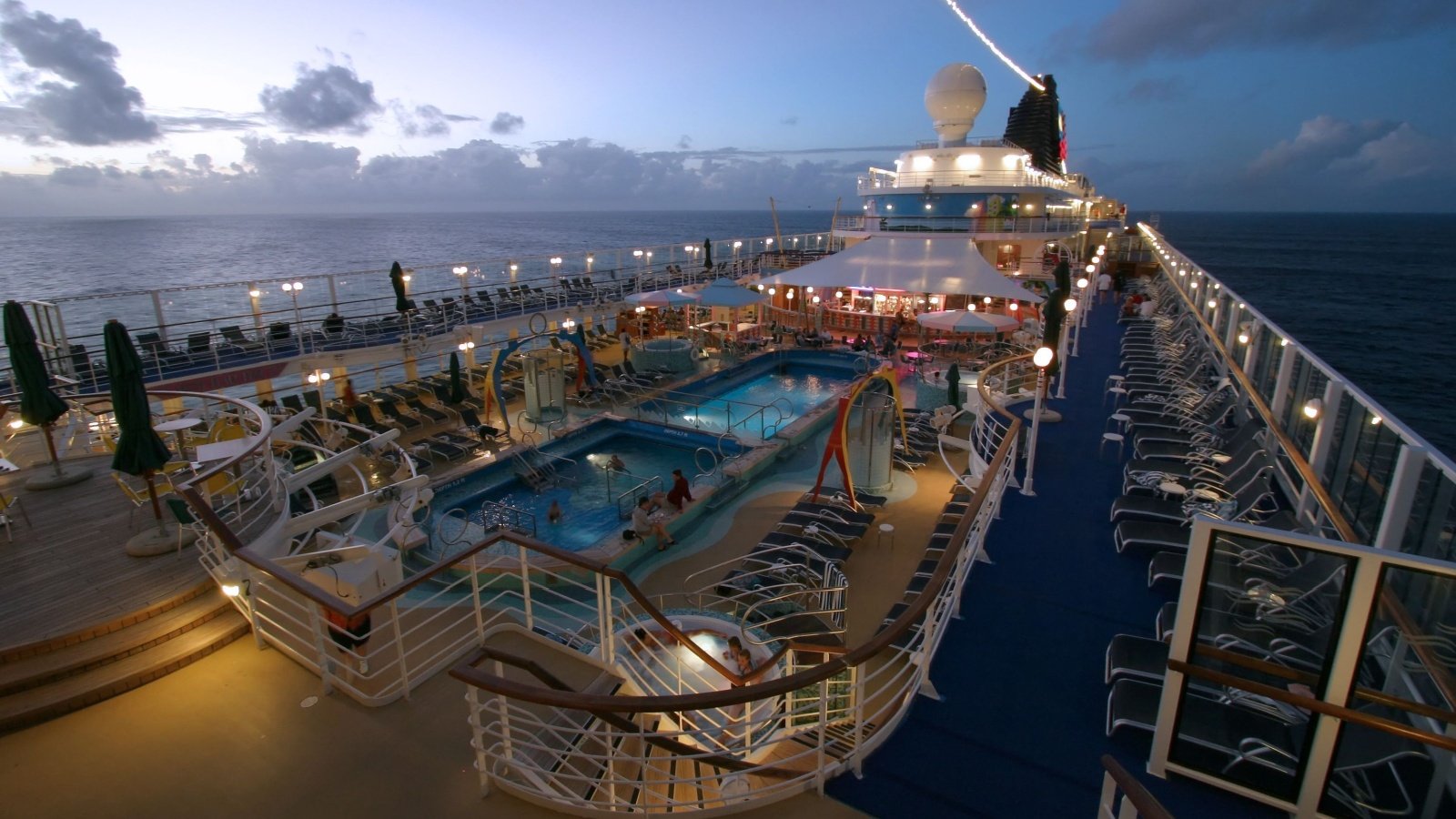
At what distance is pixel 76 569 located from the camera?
5391 mm

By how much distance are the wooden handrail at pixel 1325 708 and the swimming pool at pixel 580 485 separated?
24.4 ft

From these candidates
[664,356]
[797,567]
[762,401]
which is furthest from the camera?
[664,356]

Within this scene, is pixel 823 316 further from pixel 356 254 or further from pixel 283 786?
pixel 356 254

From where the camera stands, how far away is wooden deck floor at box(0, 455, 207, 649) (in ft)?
15.5

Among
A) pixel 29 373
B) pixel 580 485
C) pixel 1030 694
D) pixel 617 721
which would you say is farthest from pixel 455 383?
pixel 1030 694

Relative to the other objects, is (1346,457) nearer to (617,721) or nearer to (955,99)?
(617,721)

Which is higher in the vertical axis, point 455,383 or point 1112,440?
point 1112,440

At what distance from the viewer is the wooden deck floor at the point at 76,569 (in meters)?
4.73

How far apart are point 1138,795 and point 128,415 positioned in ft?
22.5

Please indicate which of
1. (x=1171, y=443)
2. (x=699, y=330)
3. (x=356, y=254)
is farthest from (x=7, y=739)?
(x=356, y=254)

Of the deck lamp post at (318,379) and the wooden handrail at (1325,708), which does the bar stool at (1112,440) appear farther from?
the deck lamp post at (318,379)

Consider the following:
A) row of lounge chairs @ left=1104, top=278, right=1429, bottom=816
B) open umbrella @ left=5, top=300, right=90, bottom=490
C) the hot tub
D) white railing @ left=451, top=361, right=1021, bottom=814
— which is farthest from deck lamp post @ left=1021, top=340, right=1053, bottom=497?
the hot tub

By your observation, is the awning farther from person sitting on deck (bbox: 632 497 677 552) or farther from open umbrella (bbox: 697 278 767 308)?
person sitting on deck (bbox: 632 497 677 552)

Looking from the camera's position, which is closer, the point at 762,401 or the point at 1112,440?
the point at 1112,440
